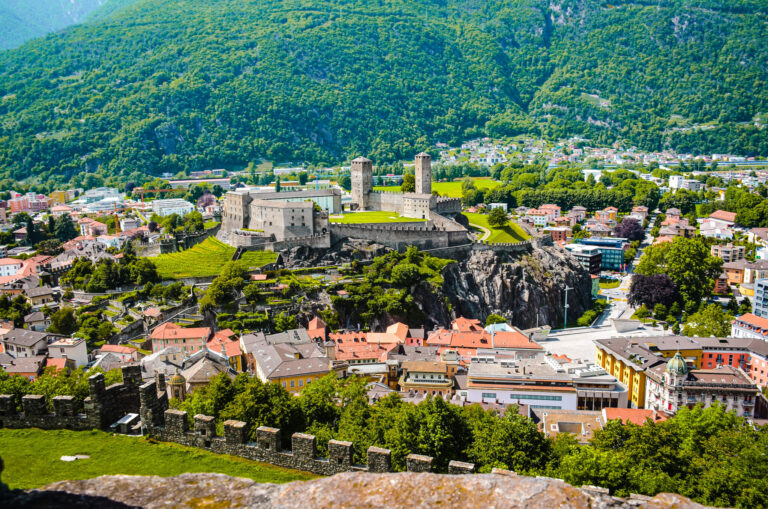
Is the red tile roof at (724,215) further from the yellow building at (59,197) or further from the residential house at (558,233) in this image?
the yellow building at (59,197)

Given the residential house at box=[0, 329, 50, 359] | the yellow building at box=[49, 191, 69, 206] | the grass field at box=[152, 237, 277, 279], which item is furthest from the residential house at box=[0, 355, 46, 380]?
the yellow building at box=[49, 191, 69, 206]

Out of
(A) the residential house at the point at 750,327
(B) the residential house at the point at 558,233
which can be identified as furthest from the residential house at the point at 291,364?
(B) the residential house at the point at 558,233

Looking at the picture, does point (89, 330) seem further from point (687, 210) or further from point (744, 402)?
point (687, 210)

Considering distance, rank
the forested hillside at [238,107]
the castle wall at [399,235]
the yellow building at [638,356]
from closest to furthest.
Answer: the yellow building at [638,356] → the castle wall at [399,235] → the forested hillside at [238,107]

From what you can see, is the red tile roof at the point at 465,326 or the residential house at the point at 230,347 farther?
Answer: the red tile roof at the point at 465,326

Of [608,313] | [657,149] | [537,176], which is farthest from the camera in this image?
[657,149]

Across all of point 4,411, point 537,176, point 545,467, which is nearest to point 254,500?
point 4,411
